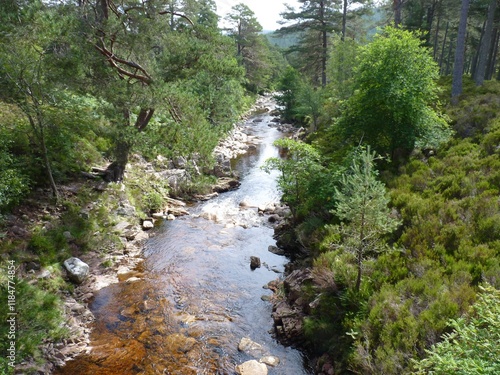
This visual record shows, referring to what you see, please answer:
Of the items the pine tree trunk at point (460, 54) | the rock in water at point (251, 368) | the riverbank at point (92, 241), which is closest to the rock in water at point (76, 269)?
the riverbank at point (92, 241)

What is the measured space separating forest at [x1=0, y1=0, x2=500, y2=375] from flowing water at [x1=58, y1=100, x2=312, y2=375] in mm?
989

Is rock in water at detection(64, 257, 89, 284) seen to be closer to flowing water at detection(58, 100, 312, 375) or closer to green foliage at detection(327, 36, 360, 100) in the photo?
flowing water at detection(58, 100, 312, 375)

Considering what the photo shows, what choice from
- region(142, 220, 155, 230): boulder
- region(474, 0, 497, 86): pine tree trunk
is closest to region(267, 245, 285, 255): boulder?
region(142, 220, 155, 230): boulder

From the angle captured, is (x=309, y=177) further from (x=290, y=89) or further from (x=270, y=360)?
(x=290, y=89)

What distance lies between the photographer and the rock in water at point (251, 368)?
674 cm

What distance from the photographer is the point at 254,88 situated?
173 feet

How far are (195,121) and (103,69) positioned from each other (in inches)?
142

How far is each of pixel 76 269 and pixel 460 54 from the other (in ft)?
68.1

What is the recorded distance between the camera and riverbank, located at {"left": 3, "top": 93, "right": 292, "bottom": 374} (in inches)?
284

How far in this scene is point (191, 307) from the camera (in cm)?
871

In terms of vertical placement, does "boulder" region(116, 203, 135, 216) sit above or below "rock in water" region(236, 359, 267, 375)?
above

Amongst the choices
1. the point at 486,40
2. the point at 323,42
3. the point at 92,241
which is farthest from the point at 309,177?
the point at 323,42

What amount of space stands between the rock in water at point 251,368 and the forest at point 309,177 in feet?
4.06

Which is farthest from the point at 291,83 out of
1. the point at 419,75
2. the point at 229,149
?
the point at 419,75
